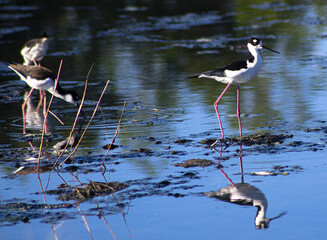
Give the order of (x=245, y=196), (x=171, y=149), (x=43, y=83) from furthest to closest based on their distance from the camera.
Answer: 1. (x=43, y=83)
2. (x=171, y=149)
3. (x=245, y=196)

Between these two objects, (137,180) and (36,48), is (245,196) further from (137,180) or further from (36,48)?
(36,48)

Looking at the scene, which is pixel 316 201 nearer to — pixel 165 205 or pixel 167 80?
pixel 165 205

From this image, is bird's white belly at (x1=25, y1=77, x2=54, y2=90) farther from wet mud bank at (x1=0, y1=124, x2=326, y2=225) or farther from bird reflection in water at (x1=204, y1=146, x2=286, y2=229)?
bird reflection in water at (x1=204, y1=146, x2=286, y2=229)

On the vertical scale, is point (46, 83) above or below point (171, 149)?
above

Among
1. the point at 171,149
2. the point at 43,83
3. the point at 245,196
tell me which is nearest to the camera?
the point at 245,196

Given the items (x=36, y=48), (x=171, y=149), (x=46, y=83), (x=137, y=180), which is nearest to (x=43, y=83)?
(x=46, y=83)

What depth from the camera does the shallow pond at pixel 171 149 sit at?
5.46 m

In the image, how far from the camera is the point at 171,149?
766 centimetres

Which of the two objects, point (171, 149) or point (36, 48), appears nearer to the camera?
point (171, 149)

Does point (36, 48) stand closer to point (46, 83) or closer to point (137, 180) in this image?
point (46, 83)

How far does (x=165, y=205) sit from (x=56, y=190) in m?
1.17

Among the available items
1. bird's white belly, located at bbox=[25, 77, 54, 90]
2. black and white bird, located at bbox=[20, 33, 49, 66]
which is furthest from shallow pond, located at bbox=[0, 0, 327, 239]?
black and white bird, located at bbox=[20, 33, 49, 66]

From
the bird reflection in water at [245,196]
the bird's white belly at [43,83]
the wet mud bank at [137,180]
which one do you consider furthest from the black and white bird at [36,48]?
the bird reflection in water at [245,196]

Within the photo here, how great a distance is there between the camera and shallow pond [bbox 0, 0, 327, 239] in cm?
546
